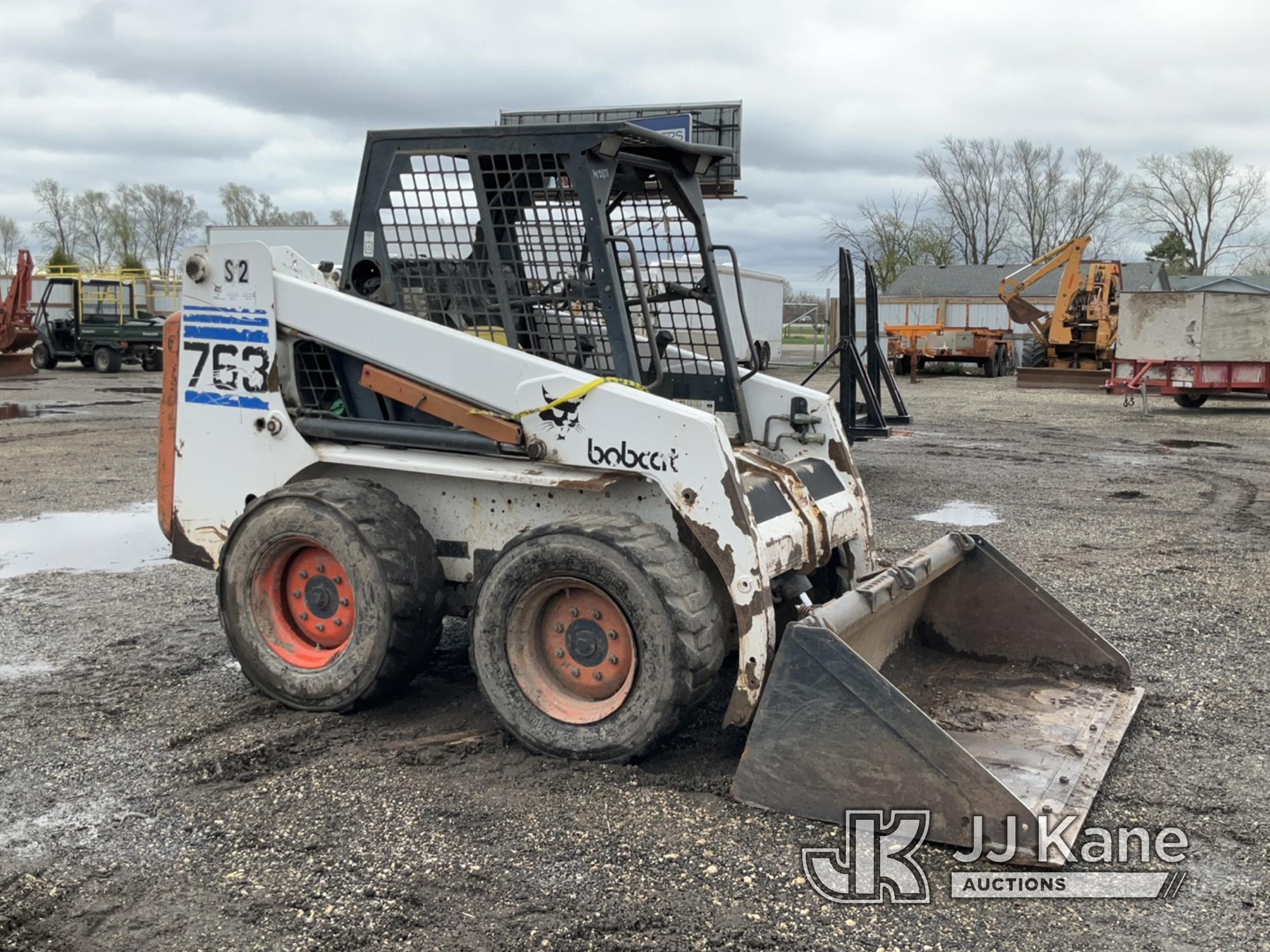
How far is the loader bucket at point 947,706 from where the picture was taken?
3.56 m

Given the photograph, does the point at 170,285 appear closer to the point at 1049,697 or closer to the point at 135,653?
the point at 135,653

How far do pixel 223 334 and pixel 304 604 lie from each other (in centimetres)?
121

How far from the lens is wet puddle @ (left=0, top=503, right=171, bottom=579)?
764 cm

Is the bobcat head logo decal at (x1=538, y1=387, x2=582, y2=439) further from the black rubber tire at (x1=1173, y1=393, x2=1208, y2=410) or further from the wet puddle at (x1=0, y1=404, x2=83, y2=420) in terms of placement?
the black rubber tire at (x1=1173, y1=393, x2=1208, y2=410)

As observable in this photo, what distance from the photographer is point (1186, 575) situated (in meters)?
7.49

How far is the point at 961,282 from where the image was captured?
63125mm

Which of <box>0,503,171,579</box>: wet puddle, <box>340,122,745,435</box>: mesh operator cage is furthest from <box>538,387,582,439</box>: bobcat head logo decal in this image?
<box>0,503,171,579</box>: wet puddle

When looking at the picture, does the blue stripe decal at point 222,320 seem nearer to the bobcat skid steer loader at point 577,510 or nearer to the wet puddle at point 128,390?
the bobcat skid steer loader at point 577,510

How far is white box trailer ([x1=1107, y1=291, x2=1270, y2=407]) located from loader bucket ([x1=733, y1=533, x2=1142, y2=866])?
1588 cm

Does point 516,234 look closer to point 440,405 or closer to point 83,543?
point 440,405

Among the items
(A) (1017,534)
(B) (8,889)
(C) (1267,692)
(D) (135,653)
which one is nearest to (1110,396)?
(A) (1017,534)

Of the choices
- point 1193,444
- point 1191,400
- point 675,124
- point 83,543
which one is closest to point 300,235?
point 675,124

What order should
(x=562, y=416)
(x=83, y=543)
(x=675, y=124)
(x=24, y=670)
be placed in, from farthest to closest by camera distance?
(x=675, y=124), (x=83, y=543), (x=24, y=670), (x=562, y=416)

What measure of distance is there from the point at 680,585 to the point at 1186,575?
16.0ft
